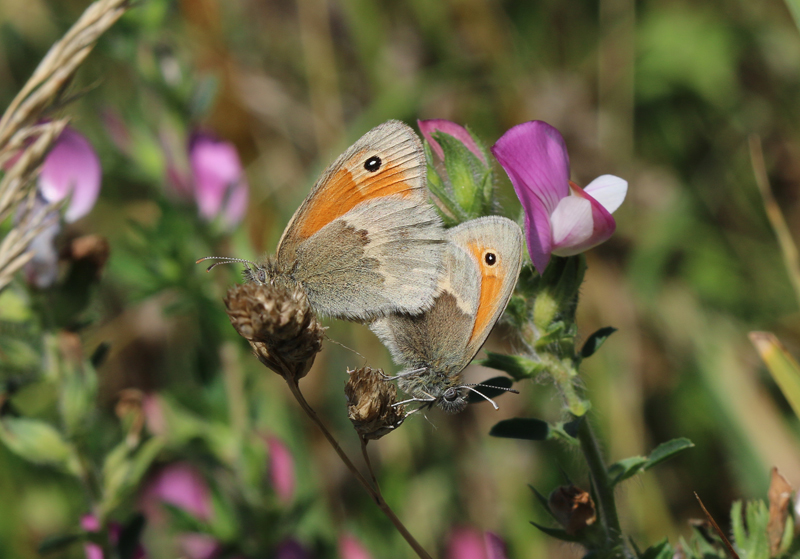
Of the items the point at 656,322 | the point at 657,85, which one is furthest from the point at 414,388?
the point at 657,85

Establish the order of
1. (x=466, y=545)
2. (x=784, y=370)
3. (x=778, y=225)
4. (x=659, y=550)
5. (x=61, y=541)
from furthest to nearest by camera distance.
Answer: (x=466, y=545) → (x=778, y=225) → (x=61, y=541) → (x=784, y=370) → (x=659, y=550)

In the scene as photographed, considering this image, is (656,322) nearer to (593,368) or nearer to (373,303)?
(593,368)

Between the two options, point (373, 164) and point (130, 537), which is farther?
point (130, 537)

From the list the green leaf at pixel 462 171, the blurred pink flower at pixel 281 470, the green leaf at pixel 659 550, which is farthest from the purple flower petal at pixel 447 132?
the blurred pink flower at pixel 281 470

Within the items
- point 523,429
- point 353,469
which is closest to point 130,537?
point 353,469

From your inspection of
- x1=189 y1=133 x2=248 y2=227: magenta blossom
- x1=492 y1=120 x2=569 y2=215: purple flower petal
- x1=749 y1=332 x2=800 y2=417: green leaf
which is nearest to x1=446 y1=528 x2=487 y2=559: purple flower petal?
x1=749 y1=332 x2=800 y2=417: green leaf

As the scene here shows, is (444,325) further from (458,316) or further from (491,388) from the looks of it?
(491,388)

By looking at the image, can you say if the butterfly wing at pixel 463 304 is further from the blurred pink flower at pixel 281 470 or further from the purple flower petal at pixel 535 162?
the blurred pink flower at pixel 281 470
